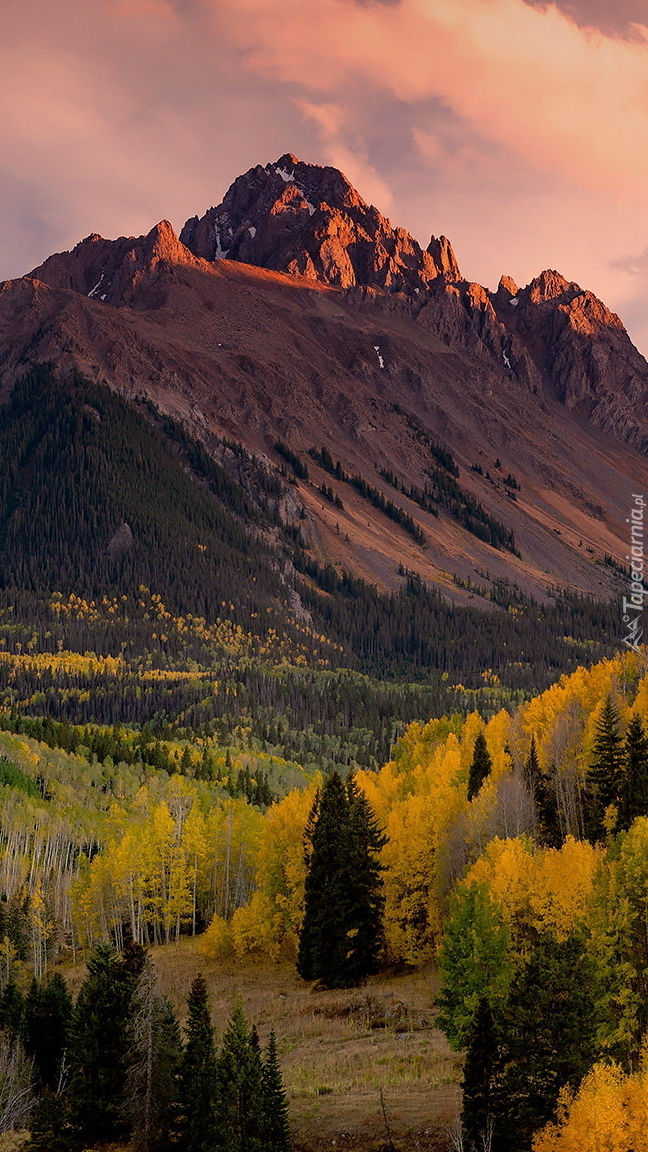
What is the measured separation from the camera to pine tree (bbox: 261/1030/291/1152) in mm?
40531

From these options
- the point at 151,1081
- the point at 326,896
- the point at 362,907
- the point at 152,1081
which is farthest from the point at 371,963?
the point at 151,1081

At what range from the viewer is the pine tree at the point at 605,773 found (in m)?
70.9

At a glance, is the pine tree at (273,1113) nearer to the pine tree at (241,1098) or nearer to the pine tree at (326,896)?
the pine tree at (241,1098)

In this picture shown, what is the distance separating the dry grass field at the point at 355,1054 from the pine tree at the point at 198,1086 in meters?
3.71

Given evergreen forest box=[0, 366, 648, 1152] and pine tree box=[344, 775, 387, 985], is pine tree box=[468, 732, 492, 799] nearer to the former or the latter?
evergreen forest box=[0, 366, 648, 1152]

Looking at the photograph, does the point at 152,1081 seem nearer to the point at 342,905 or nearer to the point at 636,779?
the point at 342,905

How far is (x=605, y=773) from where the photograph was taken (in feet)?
240

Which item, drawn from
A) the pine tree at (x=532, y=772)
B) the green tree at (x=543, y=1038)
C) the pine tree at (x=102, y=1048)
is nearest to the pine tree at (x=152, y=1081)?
the pine tree at (x=102, y=1048)

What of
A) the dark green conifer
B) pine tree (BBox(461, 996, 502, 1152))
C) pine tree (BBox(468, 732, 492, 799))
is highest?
pine tree (BBox(468, 732, 492, 799))

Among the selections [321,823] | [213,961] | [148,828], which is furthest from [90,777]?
[321,823]

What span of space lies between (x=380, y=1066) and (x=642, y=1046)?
1219 cm

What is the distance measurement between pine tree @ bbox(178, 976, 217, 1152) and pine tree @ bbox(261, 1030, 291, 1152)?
86.6 inches

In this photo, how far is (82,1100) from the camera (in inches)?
1876

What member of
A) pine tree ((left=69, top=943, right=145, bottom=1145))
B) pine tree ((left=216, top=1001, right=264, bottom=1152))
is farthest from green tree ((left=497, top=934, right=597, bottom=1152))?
pine tree ((left=69, top=943, right=145, bottom=1145))
